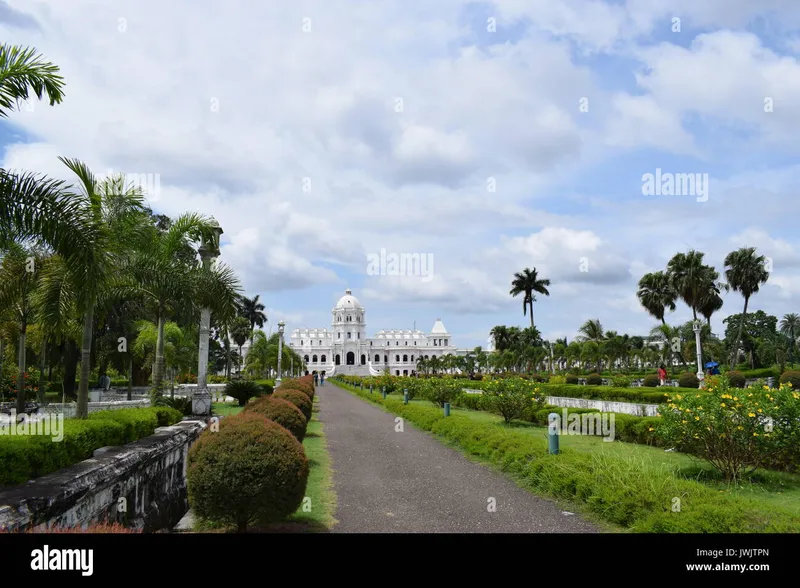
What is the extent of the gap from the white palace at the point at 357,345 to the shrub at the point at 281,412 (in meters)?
122

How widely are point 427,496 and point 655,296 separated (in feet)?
163

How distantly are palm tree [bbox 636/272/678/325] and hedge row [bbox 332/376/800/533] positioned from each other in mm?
44720

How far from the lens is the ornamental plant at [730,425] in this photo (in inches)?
354

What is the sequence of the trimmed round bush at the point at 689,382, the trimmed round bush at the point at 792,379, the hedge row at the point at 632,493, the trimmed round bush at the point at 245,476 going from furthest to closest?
1. the trimmed round bush at the point at 689,382
2. the trimmed round bush at the point at 792,379
3. the trimmed round bush at the point at 245,476
4. the hedge row at the point at 632,493

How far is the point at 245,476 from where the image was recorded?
6.37 m

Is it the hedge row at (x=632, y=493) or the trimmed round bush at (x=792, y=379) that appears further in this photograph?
the trimmed round bush at (x=792, y=379)

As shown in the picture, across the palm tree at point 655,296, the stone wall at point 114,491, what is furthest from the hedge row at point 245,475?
the palm tree at point 655,296

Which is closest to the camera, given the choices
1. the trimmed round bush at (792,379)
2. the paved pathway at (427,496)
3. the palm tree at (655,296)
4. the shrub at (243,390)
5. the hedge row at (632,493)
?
the hedge row at (632,493)

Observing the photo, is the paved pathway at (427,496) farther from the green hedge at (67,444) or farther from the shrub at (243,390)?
the shrub at (243,390)

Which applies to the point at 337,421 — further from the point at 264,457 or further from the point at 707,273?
the point at 707,273

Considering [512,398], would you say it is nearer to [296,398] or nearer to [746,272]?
[296,398]

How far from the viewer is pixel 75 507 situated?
554cm
